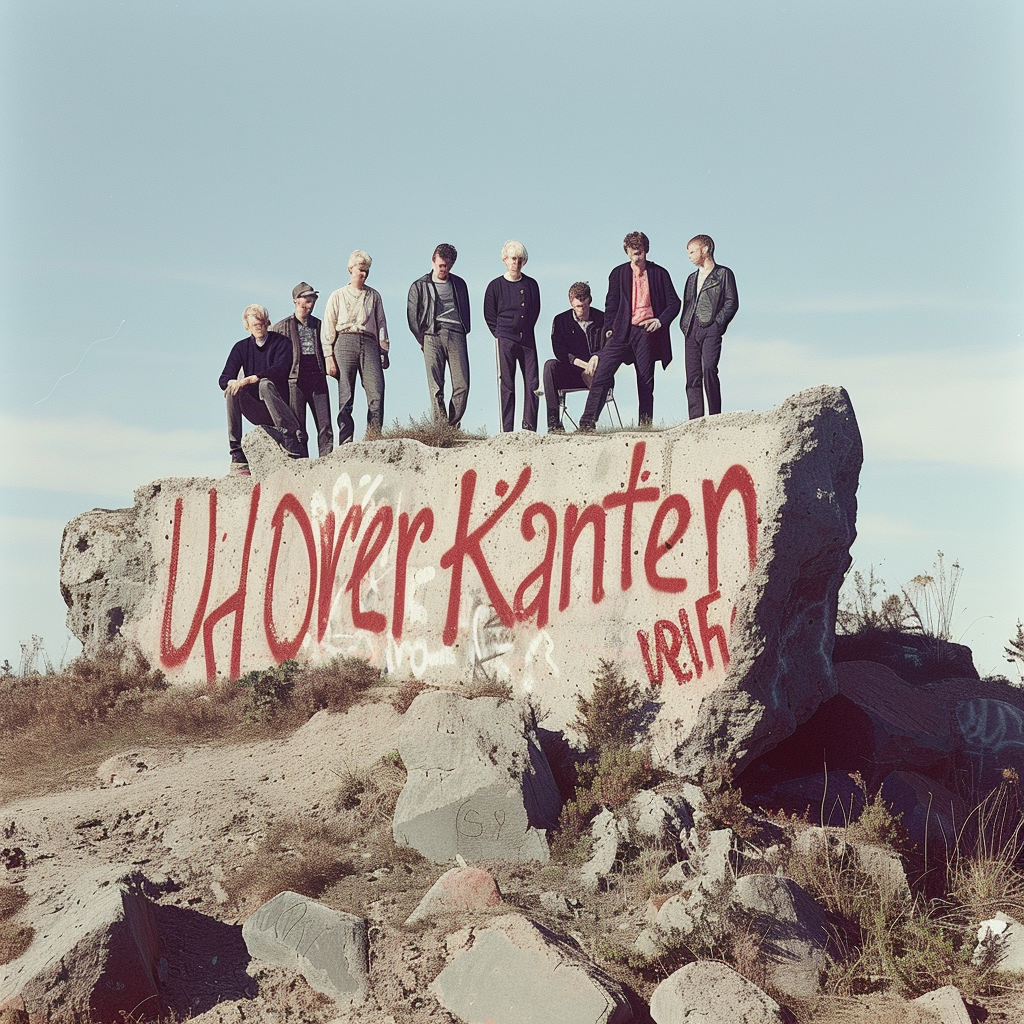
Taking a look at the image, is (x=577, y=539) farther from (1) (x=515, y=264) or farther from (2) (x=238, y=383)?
(2) (x=238, y=383)

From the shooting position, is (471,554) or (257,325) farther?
(257,325)

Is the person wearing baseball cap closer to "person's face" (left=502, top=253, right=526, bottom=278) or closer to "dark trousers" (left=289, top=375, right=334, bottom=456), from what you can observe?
"dark trousers" (left=289, top=375, right=334, bottom=456)

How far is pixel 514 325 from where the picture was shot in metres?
12.6

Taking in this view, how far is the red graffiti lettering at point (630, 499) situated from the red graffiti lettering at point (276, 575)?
343cm

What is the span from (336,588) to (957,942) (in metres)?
6.38

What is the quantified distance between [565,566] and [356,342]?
380 centimetres

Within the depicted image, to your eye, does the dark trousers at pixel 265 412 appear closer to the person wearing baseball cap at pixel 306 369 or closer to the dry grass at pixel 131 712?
the person wearing baseball cap at pixel 306 369

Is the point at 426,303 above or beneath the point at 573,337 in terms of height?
above

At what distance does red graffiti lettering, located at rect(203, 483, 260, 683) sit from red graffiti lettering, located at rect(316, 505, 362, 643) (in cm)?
107

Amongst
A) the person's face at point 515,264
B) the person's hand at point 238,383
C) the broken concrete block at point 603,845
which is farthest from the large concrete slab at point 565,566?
the person's face at point 515,264

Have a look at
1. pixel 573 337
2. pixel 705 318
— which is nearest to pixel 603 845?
pixel 705 318

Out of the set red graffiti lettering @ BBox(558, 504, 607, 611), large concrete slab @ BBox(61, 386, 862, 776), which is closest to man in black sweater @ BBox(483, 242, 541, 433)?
large concrete slab @ BBox(61, 386, 862, 776)

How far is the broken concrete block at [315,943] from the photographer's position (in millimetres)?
7730

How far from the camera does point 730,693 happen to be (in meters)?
9.87
